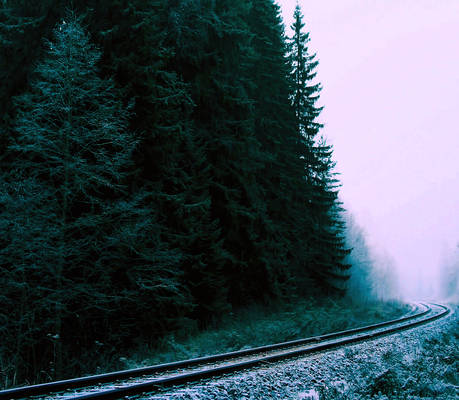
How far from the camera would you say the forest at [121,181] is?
9.56m

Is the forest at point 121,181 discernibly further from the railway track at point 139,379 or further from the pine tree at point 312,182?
the pine tree at point 312,182

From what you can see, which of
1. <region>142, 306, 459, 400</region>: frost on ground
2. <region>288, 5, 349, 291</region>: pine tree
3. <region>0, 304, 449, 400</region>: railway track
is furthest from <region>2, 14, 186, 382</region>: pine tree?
<region>288, 5, 349, 291</region>: pine tree

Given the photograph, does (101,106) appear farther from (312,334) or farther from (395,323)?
(395,323)

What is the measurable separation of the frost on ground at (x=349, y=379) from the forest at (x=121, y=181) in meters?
4.11

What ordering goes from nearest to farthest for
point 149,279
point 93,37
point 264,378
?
1. point 264,378
2. point 149,279
3. point 93,37

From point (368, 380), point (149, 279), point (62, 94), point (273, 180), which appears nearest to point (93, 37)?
point (62, 94)

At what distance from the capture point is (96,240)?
10.5 m

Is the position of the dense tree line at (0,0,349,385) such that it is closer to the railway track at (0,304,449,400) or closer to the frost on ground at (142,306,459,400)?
the railway track at (0,304,449,400)

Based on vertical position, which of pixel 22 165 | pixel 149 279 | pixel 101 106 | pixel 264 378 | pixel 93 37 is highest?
pixel 93 37

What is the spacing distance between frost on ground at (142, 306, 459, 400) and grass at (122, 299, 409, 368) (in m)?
3.50

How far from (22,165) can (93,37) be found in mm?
5323

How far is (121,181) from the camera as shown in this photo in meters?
12.6

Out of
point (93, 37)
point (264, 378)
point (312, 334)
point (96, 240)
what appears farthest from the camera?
point (312, 334)

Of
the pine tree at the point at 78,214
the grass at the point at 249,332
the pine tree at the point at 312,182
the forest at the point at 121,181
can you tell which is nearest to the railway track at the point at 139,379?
the grass at the point at 249,332
